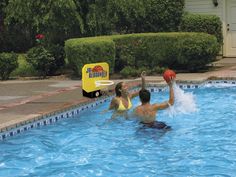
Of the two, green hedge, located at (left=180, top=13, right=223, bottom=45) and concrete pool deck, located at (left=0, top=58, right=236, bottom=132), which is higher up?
green hedge, located at (left=180, top=13, right=223, bottom=45)

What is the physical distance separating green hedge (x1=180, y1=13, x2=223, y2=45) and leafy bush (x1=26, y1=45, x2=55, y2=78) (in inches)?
220

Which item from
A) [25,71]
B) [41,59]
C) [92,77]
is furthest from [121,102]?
[25,71]

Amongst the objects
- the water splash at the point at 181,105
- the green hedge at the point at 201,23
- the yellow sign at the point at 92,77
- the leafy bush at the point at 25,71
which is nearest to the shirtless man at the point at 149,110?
the water splash at the point at 181,105

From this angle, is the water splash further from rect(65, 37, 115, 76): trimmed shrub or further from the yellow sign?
rect(65, 37, 115, 76): trimmed shrub

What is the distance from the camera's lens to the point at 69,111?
1022 cm

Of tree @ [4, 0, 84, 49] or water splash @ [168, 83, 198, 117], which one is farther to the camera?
tree @ [4, 0, 84, 49]

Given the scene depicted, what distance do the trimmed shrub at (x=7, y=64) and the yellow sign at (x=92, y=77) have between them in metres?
5.13

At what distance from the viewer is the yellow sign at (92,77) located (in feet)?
37.4

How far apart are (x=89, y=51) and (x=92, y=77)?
3.76m

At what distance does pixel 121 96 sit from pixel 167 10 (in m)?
10.9

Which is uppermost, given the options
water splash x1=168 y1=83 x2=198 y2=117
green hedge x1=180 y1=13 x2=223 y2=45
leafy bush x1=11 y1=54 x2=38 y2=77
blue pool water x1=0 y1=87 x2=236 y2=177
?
green hedge x1=180 y1=13 x2=223 y2=45

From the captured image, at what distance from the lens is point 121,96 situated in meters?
9.38

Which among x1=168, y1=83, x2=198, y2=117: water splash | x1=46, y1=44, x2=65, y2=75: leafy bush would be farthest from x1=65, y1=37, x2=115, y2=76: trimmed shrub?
x1=168, y1=83, x2=198, y2=117: water splash

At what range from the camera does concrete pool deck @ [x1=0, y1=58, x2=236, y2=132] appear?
9523mm
